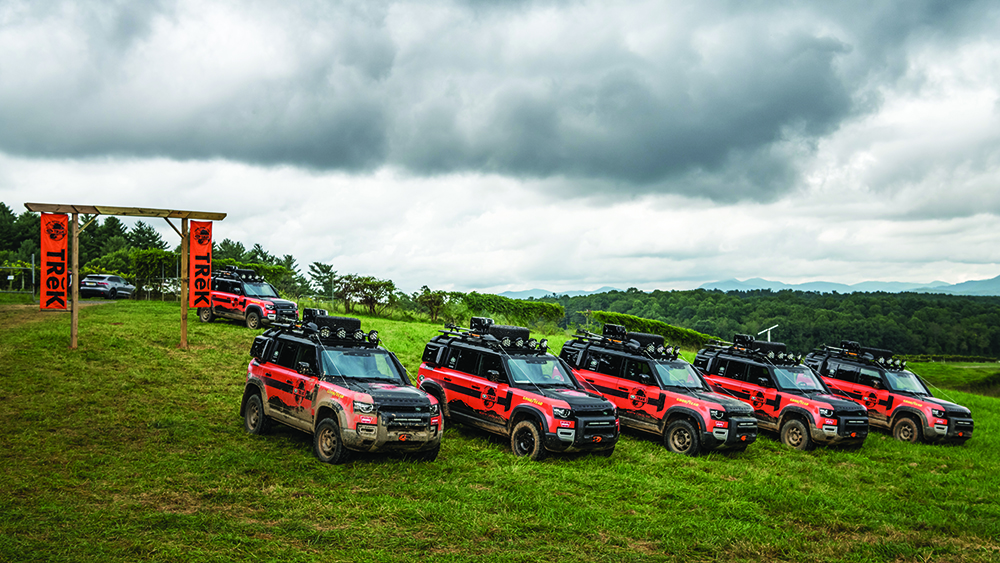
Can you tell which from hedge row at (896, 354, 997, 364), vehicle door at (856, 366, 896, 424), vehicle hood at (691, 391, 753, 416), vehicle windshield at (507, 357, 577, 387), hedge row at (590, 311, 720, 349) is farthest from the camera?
hedge row at (896, 354, 997, 364)

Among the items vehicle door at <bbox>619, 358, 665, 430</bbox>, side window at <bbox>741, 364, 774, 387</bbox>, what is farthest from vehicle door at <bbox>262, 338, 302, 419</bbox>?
side window at <bbox>741, 364, 774, 387</bbox>

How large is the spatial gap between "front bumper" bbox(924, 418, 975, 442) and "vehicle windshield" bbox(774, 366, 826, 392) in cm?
339

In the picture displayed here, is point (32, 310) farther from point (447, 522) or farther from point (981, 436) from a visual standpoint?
point (981, 436)

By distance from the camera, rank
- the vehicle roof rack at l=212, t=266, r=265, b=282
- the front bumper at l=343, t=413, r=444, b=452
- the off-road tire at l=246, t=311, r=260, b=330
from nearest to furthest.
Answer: the front bumper at l=343, t=413, r=444, b=452 → the off-road tire at l=246, t=311, r=260, b=330 → the vehicle roof rack at l=212, t=266, r=265, b=282

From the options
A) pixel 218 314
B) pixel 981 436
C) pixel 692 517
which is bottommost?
pixel 981 436

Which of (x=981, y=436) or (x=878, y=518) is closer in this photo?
(x=878, y=518)

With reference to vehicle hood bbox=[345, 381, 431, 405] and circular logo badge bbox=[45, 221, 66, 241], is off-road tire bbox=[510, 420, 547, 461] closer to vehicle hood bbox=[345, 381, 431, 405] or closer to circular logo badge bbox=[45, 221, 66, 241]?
vehicle hood bbox=[345, 381, 431, 405]

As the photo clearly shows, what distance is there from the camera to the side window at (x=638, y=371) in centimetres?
1341

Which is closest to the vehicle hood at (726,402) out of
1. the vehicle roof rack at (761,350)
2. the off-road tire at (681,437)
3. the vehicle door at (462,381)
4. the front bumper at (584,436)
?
the off-road tire at (681,437)

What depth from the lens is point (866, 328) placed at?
50.5 meters

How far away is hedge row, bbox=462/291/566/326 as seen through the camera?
34938mm

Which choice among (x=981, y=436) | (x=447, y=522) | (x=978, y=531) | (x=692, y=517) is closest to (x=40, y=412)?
(x=447, y=522)

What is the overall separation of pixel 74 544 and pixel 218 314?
1953 centimetres

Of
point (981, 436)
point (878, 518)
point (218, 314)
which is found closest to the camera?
point (878, 518)
